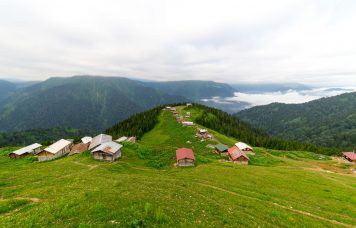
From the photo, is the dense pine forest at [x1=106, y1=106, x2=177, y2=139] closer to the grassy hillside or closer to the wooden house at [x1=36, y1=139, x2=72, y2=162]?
the wooden house at [x1=36, y1=139, x2=72, y2=162]

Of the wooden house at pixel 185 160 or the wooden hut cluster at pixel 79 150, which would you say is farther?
the wooden hut cluster at pixel 79 150

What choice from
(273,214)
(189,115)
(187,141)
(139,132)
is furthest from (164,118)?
(273,214)

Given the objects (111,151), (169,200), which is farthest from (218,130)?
(169,200)

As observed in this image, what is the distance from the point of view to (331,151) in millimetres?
128750

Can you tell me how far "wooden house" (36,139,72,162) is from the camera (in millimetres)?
76838

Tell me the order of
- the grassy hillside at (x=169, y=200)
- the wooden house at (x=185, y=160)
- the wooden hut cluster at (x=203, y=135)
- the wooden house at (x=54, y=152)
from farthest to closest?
the wooden hut cluster at (x=203, y=135) < the wooden house at (x=54, y=152) < the wooden house at (x=185, y=160) < the grassy hillside at (x=169, y=200)

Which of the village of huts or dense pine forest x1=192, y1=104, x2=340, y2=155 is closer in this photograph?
the village of huts

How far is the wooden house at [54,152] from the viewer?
7684 cm

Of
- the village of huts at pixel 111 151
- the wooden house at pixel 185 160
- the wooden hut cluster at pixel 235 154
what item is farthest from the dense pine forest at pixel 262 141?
the wooden house at pixel 185 160

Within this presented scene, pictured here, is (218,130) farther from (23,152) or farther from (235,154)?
(23,152)

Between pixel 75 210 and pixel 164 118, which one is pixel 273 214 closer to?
pixel 75 210

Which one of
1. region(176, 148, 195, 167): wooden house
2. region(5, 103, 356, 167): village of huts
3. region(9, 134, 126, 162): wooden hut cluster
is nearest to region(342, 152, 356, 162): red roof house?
region(5, 103, 356, 167): village of huts

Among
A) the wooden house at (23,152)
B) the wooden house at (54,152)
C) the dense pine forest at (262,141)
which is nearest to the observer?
the wooden house at (54,152)

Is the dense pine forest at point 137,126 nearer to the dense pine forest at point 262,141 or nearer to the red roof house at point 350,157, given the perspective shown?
the dense pine forest at point 262,141
